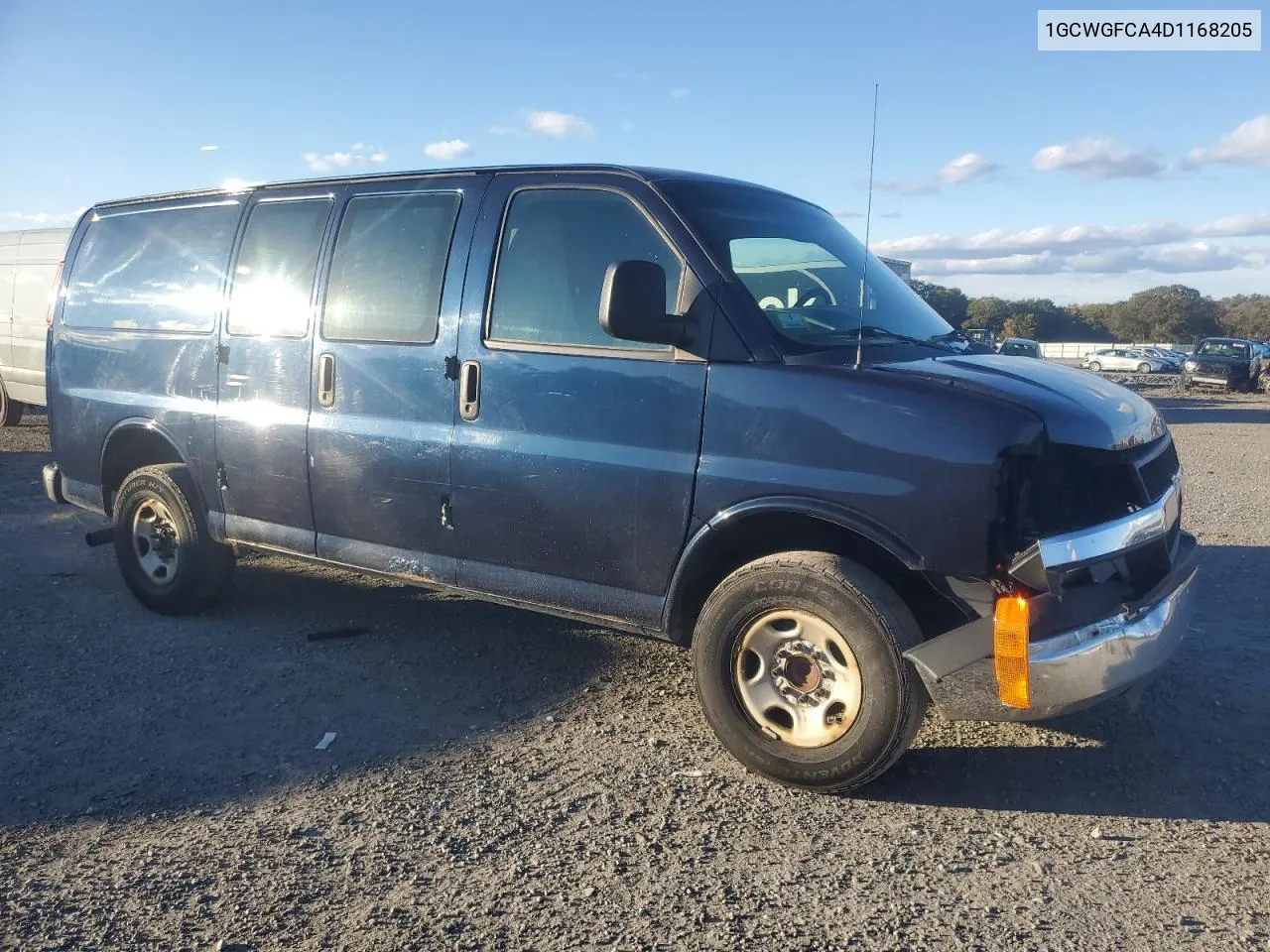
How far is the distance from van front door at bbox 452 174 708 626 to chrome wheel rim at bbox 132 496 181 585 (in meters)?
2.16

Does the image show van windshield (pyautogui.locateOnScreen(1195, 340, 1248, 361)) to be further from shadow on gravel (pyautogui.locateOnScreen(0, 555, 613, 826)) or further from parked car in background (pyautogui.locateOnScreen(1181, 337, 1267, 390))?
shadow on gravel (pyautogui.locateOnScreen(0, 555, 613, 826))

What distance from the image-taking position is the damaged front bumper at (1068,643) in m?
3.17

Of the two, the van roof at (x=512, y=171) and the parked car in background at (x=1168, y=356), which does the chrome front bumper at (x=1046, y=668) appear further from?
the parked car in background at (x=1168, y=356)

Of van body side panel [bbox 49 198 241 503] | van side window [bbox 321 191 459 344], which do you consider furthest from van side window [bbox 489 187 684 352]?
van body side panel [bbox 49 198 241 503]

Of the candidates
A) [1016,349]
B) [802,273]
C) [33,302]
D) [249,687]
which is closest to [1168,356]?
[1016,349]

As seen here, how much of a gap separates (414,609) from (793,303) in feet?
9.56

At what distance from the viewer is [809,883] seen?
299 cm

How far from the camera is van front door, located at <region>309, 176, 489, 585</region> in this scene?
14.3 feet

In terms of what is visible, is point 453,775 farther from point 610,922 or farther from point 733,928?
point 733,928

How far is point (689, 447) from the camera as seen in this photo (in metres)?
3.72

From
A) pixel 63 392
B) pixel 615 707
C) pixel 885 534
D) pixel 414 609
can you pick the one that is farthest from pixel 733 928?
pixel 63 392

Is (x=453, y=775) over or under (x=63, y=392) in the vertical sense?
under

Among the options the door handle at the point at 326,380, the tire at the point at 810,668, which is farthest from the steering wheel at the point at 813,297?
the door handle at the point at 326,380

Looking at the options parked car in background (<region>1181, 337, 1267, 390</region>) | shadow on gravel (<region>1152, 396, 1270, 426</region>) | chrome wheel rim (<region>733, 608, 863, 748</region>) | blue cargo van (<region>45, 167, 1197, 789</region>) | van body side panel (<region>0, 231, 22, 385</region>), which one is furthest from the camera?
parked car in background (<region>1181, 337, 1267, 390</region>)
